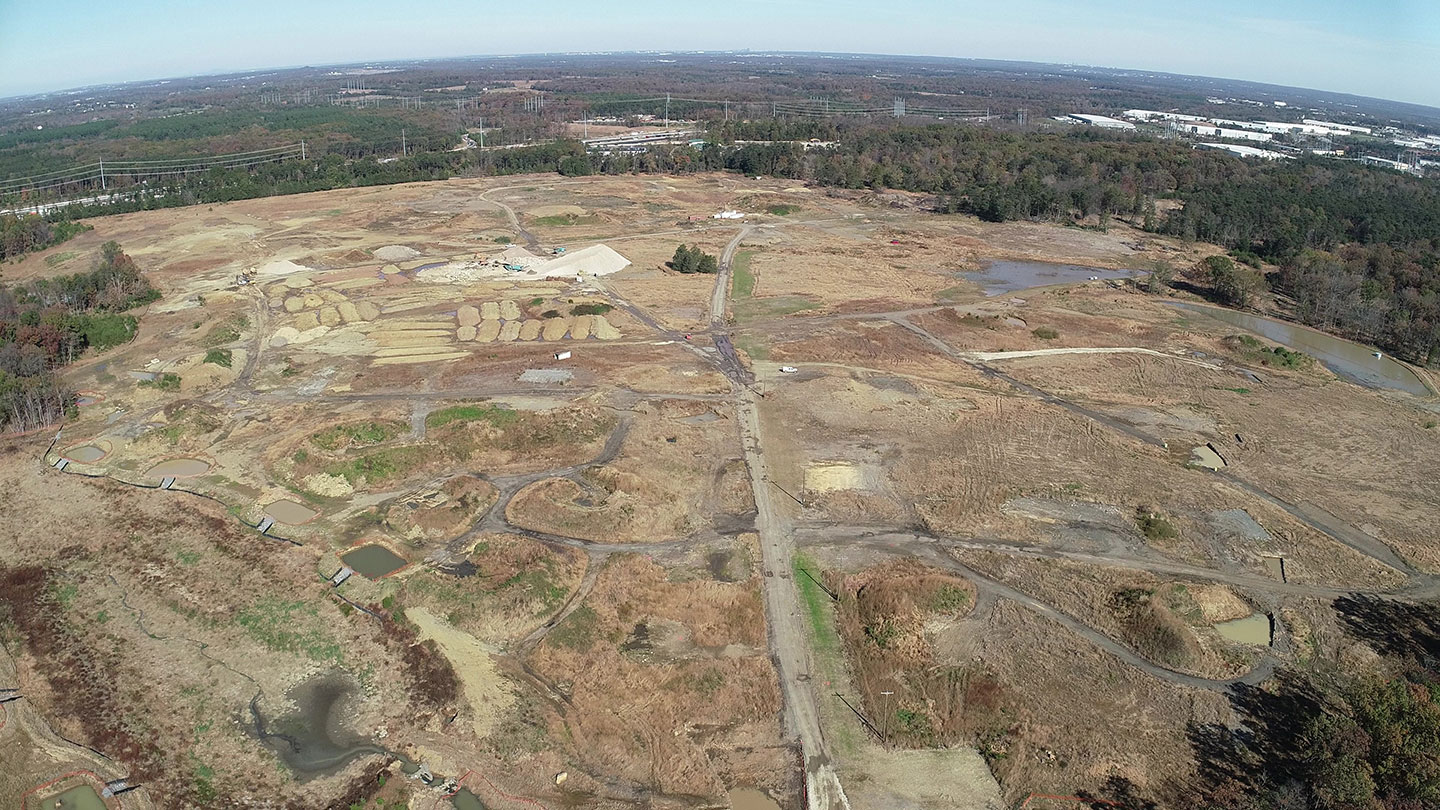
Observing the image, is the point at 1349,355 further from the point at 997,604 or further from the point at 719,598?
the point at 719,598

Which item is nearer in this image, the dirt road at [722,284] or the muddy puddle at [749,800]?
the muddy puddle at [749,800]

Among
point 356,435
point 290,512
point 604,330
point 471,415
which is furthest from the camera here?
point 604,330

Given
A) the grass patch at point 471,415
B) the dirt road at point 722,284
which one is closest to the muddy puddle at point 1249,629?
the grass patch at point 471,415

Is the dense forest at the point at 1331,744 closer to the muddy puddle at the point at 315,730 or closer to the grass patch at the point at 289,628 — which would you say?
the muddy puddle at the point at 315,730

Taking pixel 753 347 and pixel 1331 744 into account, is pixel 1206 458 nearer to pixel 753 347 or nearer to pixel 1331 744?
pixel 1331 744

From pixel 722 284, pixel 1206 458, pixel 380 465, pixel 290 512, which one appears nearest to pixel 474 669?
pixel 290 512

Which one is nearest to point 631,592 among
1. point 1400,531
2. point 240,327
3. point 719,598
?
point 719,598

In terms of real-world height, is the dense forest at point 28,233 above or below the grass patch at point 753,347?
above
